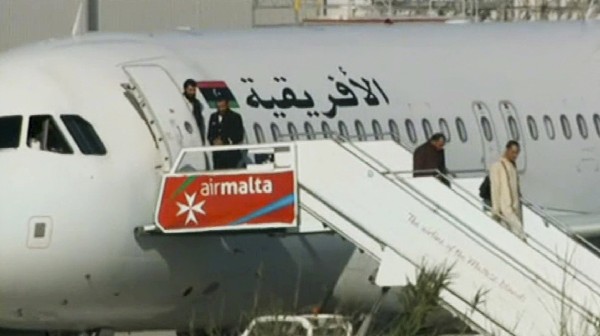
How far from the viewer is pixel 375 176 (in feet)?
75.0

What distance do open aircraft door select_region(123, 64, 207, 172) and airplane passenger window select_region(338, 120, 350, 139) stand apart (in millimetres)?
2438

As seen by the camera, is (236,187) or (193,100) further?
(193,100)

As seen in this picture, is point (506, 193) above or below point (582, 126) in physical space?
above

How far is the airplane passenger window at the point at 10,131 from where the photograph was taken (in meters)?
23.3

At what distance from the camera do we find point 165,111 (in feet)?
78.7

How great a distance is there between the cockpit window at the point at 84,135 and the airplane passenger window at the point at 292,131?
276 centimetres

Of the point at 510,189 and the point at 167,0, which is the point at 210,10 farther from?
the point at 510,189

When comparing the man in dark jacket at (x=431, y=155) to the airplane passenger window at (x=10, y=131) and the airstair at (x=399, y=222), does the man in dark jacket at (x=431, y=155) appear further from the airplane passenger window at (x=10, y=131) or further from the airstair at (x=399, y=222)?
the airplane passenger window at (x=10, y=131)

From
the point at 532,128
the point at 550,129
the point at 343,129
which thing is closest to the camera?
the point at 343,129

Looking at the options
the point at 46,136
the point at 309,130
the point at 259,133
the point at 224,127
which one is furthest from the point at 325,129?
the point at 46,136

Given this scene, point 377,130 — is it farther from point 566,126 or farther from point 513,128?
point 566,126

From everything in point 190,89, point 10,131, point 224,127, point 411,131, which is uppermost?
point 190,89

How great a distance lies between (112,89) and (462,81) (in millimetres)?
5623

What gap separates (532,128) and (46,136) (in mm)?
7450
